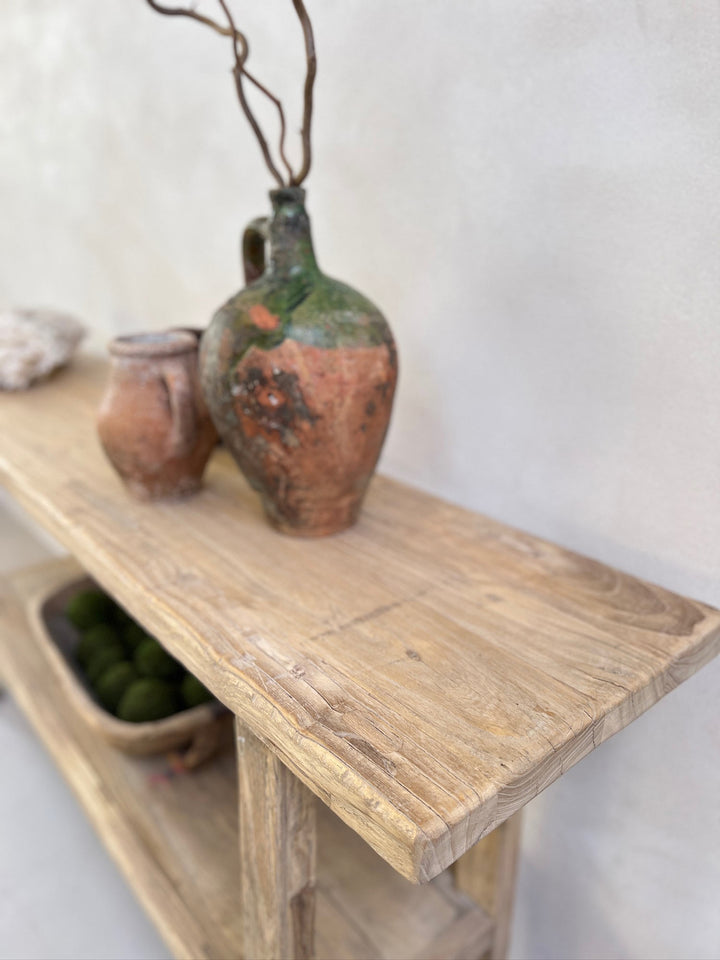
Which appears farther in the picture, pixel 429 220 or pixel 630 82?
pixel 429 220

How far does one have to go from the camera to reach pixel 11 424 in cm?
92

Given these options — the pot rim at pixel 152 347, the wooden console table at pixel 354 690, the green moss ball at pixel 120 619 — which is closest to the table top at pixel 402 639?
the wooden console table at pixel 354 690

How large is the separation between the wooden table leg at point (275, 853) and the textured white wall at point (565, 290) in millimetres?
300

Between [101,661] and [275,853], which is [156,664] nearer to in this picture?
[101,661]

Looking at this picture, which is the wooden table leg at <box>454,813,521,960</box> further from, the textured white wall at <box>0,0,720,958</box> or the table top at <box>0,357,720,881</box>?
the table top at <box>0,357,720,881</box>

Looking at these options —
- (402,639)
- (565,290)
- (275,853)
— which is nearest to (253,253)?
(565,290)

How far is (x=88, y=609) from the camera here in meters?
1.04

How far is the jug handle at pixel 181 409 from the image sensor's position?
26.6 inches

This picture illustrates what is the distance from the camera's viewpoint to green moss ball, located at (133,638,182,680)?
0.92 m

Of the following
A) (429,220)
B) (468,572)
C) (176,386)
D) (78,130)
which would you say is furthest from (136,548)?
(78,130)

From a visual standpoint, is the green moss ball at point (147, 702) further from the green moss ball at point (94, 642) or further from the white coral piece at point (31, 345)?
the white coral piece at point (31, 345)

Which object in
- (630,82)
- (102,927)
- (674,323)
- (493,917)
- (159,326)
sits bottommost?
(102,927)

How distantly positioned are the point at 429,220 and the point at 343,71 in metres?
0.20

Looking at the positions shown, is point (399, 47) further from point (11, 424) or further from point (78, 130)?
point (78, 130)
